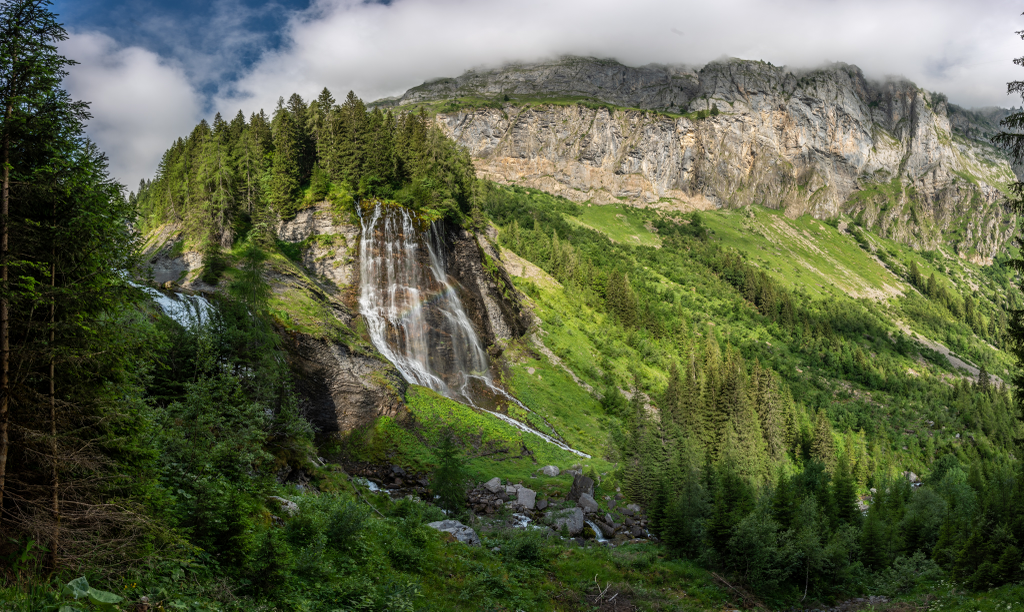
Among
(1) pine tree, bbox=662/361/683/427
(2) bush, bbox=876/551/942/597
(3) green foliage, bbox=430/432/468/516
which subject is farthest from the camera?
(1) pine tree, bbox=662/361/683/427

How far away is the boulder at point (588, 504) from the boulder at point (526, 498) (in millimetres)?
3771

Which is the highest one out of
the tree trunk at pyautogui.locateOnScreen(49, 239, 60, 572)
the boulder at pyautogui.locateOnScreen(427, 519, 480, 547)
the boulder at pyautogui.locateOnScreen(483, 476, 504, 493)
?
the tree trunk at pyautogui.locateOnScreen(49, 239, 60, 572)

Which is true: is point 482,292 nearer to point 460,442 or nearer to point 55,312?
point 460,442

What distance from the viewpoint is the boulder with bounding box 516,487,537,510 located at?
40.6 meters

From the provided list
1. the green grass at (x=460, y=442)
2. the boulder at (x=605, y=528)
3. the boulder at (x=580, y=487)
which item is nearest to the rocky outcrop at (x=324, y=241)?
the green grass at (x=460, y=442)

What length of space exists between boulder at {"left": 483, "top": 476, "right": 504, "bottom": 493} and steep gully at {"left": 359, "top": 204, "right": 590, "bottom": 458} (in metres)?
12.7

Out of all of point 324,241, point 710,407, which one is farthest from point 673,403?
point 324,241

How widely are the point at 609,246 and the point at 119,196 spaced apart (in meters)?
163

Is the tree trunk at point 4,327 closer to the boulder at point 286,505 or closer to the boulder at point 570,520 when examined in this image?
the boulder at point 286,505

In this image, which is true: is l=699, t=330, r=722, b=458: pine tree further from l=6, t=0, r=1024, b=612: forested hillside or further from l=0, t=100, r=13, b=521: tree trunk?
l=0, t=100, r=13, b=521: tree trunk

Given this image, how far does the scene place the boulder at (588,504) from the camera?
42178 mm

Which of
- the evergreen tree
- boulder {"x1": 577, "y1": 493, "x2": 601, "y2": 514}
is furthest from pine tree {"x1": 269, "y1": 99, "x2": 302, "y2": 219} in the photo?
the evergreen tree

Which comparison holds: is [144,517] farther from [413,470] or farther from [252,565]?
[413,470]

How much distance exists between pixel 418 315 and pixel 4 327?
53302 millimetres
